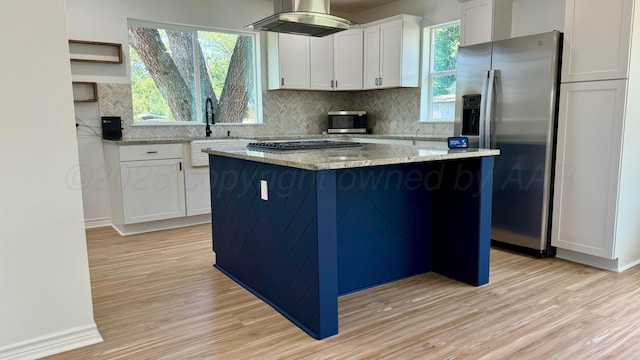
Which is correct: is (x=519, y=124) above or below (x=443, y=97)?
below

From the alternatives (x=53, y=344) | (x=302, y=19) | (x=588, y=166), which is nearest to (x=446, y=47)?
(x=588, y=166)

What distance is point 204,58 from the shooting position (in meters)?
5.28

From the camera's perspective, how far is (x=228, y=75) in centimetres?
548

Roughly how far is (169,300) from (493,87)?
9.57 ft

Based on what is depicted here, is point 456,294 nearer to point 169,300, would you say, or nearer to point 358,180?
point 358,180

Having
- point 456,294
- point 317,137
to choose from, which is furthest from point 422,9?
point 456,294

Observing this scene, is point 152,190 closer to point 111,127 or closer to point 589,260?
point 111,127

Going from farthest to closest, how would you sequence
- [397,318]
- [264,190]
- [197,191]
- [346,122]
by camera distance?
[346,122] → [197,191] → [264,190] → [397,318]

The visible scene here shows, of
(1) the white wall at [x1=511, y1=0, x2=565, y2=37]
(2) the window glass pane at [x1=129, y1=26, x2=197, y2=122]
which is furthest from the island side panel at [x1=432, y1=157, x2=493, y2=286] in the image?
(2) the window glass pane at [x1=129, y1=26, x2=197, y2=122]

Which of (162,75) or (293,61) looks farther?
(293,61)

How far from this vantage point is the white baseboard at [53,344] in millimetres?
2035

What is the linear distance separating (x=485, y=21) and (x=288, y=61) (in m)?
2.34

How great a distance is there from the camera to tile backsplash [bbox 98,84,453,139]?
4.70 meters

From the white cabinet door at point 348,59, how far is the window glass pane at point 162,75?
180cm
